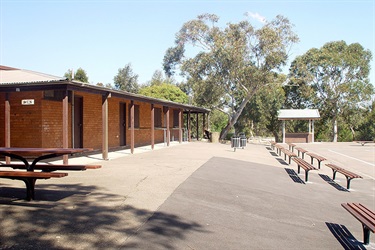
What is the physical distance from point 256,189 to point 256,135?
129ft

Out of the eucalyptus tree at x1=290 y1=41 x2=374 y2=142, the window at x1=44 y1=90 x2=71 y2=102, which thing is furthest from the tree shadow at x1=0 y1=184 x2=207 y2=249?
the eucalyptus tree at x1=290 y1=41 x2=374 y2=142

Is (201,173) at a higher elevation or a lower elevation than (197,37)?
lower

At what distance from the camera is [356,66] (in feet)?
135

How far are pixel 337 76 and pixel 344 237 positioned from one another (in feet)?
133

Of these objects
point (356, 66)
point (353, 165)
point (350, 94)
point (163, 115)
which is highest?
point (356, 66)

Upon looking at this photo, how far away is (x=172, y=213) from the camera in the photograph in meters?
4.96

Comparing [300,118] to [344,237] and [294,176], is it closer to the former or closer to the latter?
[294,176]

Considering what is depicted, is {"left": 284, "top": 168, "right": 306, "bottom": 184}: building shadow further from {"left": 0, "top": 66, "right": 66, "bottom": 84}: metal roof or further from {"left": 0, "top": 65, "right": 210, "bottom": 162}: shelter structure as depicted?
{"left": 0, "top": 66, "right": 66, "bottom": 84}: metal roof

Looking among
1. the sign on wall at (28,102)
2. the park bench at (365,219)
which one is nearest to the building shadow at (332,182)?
the park bench at (365,219)

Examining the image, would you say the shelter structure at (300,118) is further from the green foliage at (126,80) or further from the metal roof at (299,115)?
the green foliage at (126,80)

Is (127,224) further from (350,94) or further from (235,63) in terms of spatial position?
(350,94)

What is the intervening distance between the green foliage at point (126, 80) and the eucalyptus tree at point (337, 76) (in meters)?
25.6

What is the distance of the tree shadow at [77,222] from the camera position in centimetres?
367

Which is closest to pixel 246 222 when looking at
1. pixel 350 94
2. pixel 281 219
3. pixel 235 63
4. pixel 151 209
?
pixel 281 219
